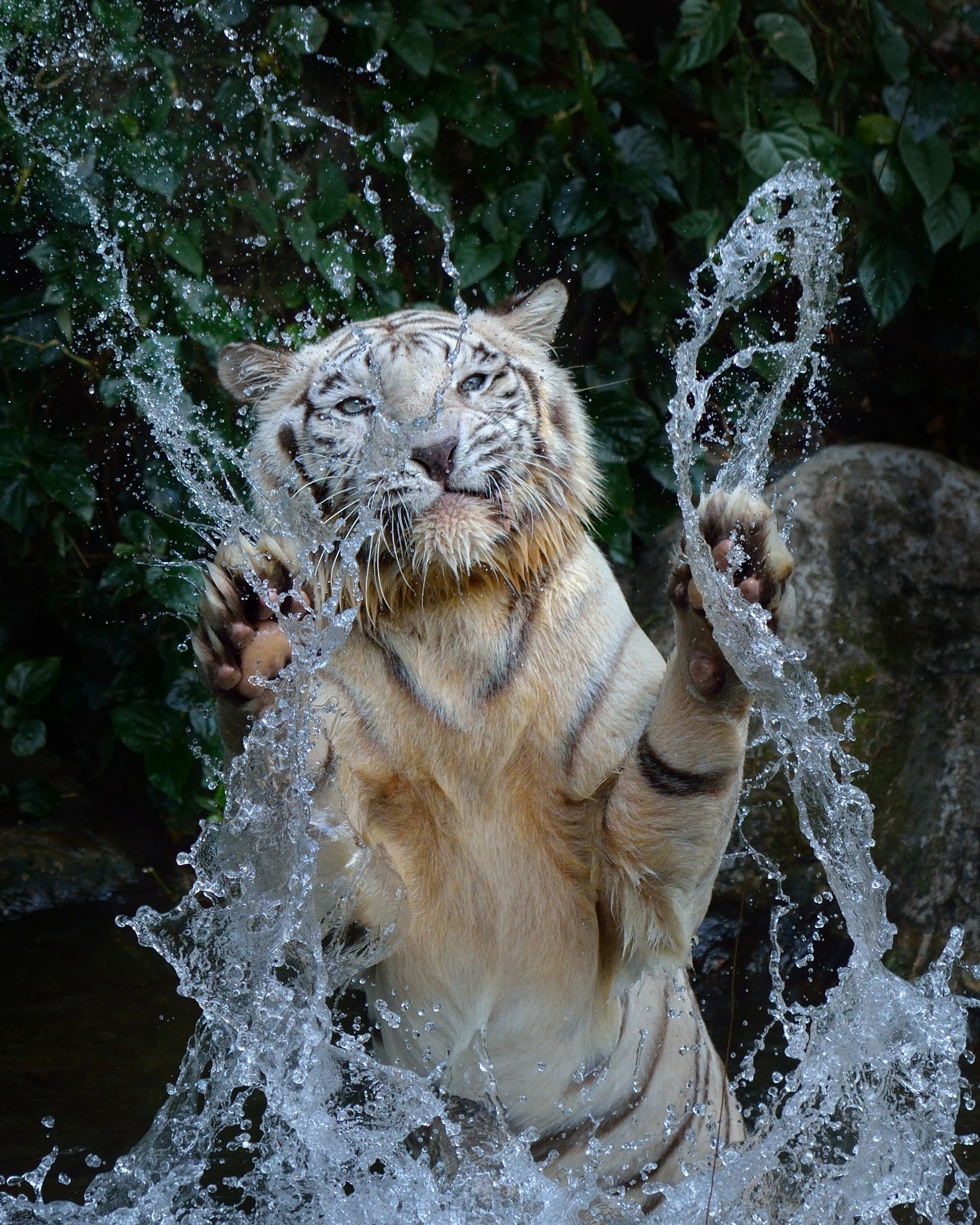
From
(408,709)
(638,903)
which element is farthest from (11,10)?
(638,903)

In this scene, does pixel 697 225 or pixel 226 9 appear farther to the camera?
pixel 697 225

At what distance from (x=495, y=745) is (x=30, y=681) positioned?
2357mm

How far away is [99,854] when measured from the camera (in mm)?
4293

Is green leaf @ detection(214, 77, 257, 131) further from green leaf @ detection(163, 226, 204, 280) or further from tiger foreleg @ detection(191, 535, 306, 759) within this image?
tiger foreleg @ detection(191, 535, 306, 759)

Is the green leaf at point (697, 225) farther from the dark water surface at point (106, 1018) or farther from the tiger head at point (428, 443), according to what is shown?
the dark water surface at point (106, 1018)

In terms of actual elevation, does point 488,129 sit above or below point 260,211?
above

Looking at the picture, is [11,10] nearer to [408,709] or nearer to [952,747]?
[408,709]

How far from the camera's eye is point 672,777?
218 centimetres

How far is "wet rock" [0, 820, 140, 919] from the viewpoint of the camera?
4.13 m

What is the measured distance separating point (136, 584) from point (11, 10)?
160 centimetres

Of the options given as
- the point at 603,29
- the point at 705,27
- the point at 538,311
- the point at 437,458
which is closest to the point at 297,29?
the point at 603,29

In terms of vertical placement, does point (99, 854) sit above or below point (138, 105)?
below

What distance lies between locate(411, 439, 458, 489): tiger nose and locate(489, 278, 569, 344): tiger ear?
585mm

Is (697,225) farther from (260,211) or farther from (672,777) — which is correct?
(672,777)
